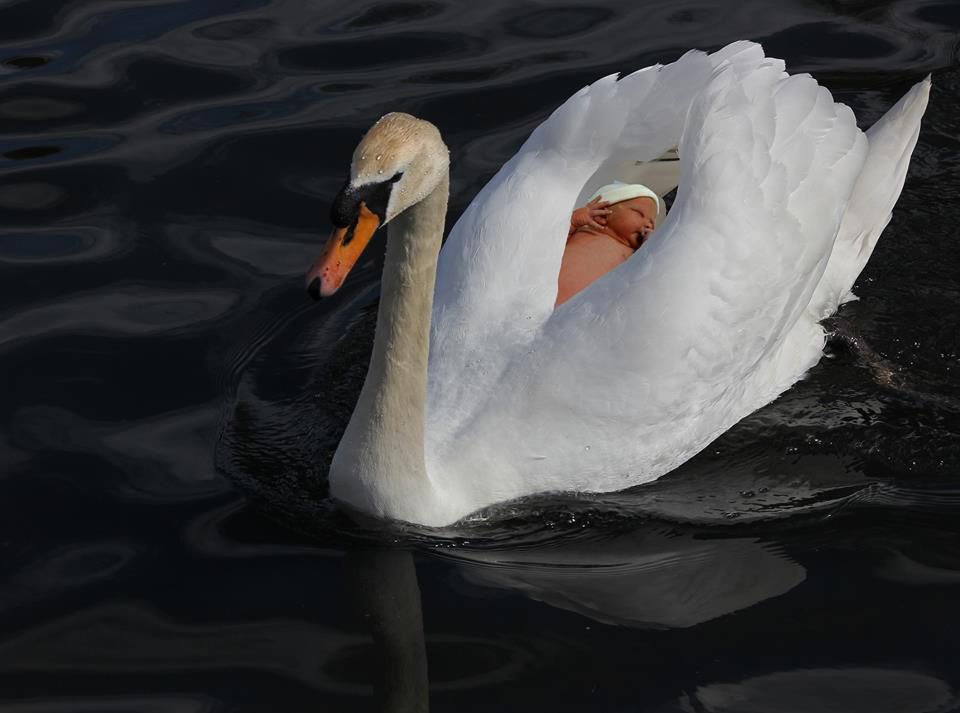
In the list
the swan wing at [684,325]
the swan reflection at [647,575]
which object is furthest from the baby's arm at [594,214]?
the swan reflection at [647,575]

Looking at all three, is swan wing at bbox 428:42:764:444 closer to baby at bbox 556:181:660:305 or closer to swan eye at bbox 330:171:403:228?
baby at bbox 556:181:660:305

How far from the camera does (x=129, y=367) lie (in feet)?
23.4

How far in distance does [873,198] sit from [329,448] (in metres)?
2.95

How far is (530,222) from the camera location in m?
6.62

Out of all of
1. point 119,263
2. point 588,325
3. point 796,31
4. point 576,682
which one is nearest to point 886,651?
point 576,682

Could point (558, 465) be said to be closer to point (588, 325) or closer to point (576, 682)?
point (588, 325)

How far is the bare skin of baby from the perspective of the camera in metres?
6.89

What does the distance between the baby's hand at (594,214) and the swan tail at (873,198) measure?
1185mm

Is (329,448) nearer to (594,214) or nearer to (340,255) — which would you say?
(594,214)

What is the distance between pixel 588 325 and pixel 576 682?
1518 millimetres

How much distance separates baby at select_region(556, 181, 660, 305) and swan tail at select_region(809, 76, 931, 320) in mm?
1025

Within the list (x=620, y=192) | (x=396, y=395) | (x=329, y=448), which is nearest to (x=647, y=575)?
(x=396, y=395)

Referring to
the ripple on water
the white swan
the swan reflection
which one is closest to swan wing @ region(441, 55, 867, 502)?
the white swan

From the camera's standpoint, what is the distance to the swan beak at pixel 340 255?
4973 millimetres
